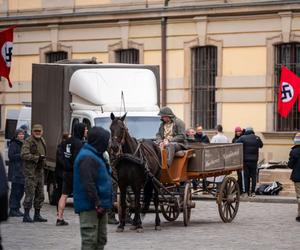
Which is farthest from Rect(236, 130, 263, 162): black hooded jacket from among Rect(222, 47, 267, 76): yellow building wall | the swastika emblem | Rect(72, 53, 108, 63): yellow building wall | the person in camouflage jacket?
Rect(72, 53, 108, 63): yellow building wall

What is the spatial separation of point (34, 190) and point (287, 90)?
42.0 feet

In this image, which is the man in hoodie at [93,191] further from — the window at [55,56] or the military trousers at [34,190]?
the window at [55,56]

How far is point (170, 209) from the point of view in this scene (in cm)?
2119

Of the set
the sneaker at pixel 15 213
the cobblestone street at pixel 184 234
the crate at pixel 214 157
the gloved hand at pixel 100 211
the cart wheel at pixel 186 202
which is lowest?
the cobblestone street at pixel 184 234

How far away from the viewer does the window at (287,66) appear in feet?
114

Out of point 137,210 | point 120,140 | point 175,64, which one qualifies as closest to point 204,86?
point 175,64

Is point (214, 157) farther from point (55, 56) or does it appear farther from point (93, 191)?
point (55, 56)

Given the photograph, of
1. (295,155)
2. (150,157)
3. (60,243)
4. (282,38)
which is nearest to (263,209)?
(295,155)

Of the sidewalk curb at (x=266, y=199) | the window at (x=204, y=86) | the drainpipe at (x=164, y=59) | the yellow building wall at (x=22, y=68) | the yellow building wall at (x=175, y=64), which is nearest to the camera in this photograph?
the sidewalk curb at (x=266, y=199)

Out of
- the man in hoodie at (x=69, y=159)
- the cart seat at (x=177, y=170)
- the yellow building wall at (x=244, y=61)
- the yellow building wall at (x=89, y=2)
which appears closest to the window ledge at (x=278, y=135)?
the yellow building wall at (x=244, y=61)

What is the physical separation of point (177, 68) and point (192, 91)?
3.08ft

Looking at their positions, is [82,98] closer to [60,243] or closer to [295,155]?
[295,155]

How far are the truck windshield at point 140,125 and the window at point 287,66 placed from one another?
38.2 feet

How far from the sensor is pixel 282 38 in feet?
114
